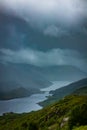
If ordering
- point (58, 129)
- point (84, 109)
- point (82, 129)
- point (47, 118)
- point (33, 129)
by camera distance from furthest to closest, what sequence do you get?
1. point (47, 118)
2. point (58, 129)
3. point (84, 109)
4. point (33, 129)
5. point (82, 129)

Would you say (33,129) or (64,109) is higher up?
(64,109)

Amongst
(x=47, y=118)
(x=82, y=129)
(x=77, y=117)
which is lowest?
(x=82, y=129)

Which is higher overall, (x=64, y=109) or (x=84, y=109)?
(x=64, y=109)

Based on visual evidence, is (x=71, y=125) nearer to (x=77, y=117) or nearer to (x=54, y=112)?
(x=77, y=117)

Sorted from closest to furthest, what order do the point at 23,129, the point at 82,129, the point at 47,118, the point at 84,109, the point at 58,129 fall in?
the point at 82,129, the point at 84,109, the point at 58,129, the point at 23,129, the point at 47,118

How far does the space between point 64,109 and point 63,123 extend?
2288 inches

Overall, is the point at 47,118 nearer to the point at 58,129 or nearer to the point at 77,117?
Result: the point at 58,129

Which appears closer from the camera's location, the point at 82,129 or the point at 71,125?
the point at 82,129

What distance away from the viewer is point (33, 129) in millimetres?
105250

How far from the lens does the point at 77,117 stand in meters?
110

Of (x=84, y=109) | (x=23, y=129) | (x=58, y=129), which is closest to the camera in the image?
(x=84, y=109)

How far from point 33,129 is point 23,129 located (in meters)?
72.7

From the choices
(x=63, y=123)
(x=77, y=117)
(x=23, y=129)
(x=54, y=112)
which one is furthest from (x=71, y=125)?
(x=54, y=112)

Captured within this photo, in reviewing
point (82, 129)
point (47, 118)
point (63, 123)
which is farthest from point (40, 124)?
point (82, 129)
